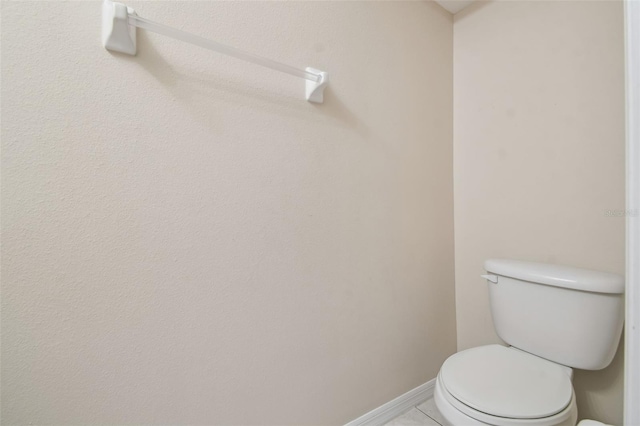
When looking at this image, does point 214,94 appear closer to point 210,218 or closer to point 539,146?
point 210,218

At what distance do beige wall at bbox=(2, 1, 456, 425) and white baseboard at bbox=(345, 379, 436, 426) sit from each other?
0.13 ft

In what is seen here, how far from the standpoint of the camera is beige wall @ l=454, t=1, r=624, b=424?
3.16ft

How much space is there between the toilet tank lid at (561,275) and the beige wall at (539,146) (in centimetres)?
13

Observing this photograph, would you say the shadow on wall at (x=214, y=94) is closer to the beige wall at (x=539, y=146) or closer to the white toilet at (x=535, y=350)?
the beige wall at (x=539, y=146)

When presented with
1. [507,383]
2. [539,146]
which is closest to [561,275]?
[507,383]

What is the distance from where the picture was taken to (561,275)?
91 cm

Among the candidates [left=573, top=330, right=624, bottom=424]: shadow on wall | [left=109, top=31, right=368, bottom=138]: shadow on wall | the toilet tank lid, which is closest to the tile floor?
[left=573, top=330, right=624, bottom=424]: shadow on wall

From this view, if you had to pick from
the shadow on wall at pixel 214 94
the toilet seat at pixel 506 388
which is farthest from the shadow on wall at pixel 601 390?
the shadow on wall at pixel 214 94

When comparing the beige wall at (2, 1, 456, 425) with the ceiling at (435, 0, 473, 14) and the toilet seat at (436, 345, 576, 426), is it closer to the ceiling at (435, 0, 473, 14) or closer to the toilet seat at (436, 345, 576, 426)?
the ceiling at (435, 0, 473, 14)

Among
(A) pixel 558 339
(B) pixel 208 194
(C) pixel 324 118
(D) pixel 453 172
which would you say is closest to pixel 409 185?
(D) pixel 453 172

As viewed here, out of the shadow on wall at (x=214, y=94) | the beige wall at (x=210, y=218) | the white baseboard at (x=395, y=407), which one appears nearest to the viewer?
the beige wall at (x=210, y=218)

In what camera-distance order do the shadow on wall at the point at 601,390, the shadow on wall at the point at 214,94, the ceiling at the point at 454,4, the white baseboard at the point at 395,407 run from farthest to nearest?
the ceiling at the point at 454,4 → the white baseboard at the point at 395,407 → the shadow on wall at the point at 601,390 → the shadow on wall at the point at 214,94

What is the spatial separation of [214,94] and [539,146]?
131 cm

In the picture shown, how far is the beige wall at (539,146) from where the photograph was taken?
0.96 metres
